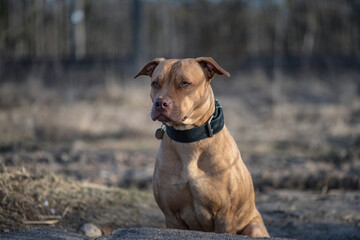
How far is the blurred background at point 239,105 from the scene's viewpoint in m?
6.23

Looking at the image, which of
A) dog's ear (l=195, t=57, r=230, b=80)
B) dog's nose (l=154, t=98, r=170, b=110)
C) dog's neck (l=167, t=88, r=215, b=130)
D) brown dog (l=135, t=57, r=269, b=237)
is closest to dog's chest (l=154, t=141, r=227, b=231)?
brown dog (l=135, t=57, r=269, b=237)

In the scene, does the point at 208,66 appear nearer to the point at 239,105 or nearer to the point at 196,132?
the point at 196,132

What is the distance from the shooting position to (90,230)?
3910 mm

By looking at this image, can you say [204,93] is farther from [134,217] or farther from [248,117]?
[248,117]

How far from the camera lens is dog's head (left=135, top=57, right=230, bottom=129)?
9.95 feet

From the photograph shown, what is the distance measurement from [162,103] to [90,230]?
1.58m

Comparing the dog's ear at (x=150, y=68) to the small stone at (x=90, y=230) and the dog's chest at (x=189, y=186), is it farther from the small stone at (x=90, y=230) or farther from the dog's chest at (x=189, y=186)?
the small stone at (x=90, y=230)

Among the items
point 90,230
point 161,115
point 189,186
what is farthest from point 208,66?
point 90,230

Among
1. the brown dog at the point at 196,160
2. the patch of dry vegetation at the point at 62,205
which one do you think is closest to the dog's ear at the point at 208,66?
the brown dog at the point at 196,160

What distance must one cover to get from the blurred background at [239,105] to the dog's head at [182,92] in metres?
1.57

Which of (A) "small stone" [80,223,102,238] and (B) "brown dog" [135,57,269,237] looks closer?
(B) "brown dog" [135,57,269,237]

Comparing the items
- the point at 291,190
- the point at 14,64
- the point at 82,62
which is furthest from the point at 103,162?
the point at 82,62

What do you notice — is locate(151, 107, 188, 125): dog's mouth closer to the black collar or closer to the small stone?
the black collar

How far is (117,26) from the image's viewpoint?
36.8m
